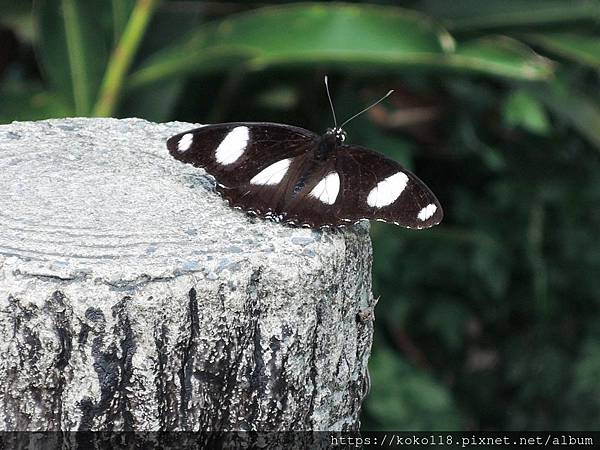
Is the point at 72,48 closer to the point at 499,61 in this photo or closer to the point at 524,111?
the point at 499,61

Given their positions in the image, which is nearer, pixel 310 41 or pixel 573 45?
pixel 310 41

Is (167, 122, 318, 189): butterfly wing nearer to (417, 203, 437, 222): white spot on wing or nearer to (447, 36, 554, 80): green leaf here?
(417, 203, 437, 222): white spot on wing

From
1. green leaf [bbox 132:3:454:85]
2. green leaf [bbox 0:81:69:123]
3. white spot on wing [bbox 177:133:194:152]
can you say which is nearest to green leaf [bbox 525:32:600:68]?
green leaf [bbox 132:3:454:85]

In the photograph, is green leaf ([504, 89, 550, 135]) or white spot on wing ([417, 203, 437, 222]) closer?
white spot on wing ([417, 203, 437, 222])

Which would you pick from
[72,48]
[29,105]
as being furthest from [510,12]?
[29,105]

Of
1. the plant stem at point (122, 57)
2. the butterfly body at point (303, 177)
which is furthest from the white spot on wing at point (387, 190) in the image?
the plant stem at point (122, 57)

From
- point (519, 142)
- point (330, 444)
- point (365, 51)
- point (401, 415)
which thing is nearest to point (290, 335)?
point (330, 444)

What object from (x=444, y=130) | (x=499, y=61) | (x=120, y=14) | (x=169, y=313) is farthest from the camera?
(x=444, y=130)
